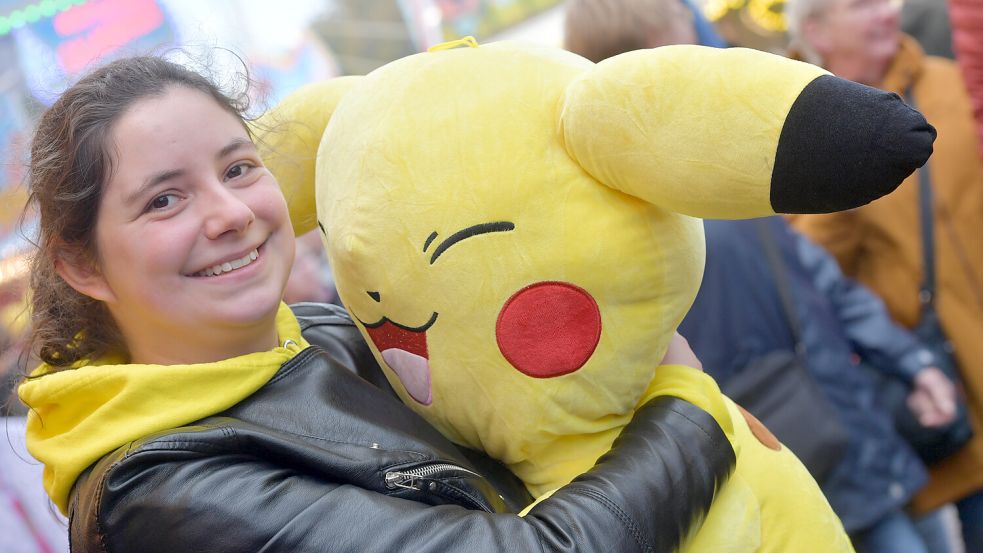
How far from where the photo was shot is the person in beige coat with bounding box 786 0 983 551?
106 inches

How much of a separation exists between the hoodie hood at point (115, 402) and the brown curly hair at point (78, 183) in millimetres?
192

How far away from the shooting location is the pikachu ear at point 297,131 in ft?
5.21

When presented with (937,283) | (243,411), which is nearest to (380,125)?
(243,411)

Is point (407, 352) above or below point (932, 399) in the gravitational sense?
above

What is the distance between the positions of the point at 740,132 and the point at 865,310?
1.72 metres

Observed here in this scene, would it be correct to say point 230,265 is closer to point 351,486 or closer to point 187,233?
point 187,233

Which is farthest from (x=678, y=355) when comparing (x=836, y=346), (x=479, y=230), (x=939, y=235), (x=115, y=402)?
(x=939, y=235)

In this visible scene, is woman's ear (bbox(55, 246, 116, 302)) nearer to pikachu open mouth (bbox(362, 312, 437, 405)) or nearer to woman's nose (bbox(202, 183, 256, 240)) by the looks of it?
woman's nose (bbox(202, 183, 256, 240))

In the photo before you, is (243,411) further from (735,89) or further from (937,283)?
(937,283)

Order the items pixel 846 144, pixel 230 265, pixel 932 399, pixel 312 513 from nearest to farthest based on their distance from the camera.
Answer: pixel 846 144 → pixel 312 513 → pixel 230 265 → pixel 932 399

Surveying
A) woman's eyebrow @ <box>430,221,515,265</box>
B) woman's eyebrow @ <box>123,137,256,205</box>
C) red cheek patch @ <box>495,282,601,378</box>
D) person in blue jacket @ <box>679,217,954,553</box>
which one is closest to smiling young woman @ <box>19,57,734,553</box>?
woman's eyebrow @ <box>123,137,256,205</box>

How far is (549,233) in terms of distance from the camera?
50.5 inches

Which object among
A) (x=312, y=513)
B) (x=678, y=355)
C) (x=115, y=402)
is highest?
(x=115, y=402)

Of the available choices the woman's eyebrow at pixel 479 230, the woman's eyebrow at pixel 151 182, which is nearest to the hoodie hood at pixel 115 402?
the woman's eyebrow at pixel 151 182
